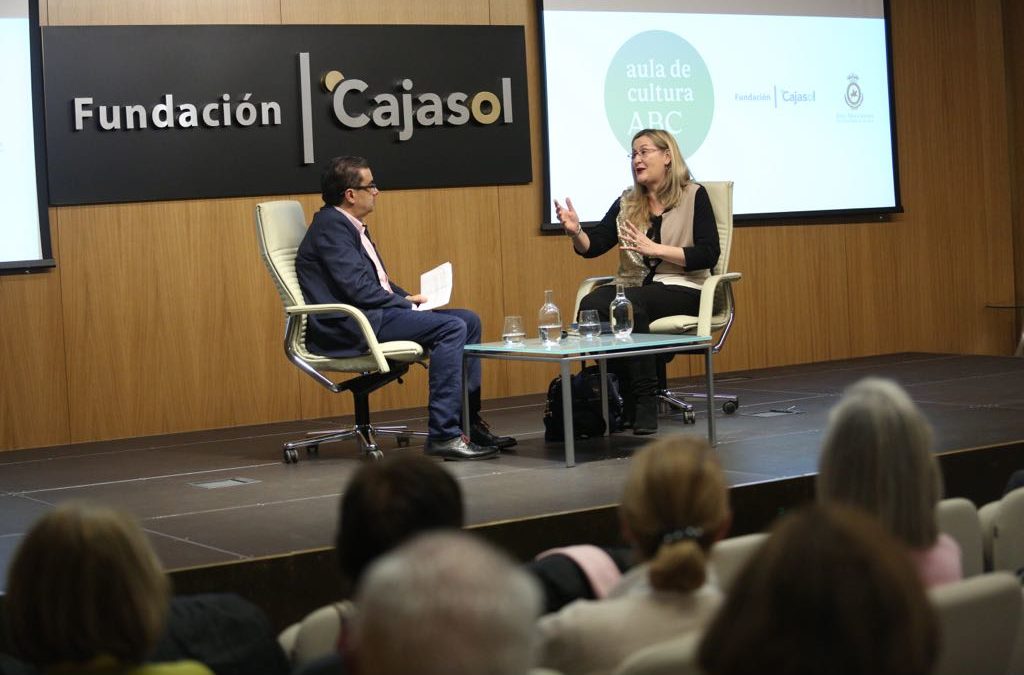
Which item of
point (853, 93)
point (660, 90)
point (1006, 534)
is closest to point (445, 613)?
point (1006, 534)

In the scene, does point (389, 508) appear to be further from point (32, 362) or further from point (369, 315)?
point (32, 362)

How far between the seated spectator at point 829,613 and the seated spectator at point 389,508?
678 mm

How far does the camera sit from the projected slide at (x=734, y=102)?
7.06 meters

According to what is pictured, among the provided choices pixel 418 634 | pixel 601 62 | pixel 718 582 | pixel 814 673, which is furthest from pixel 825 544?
pixel 601 62

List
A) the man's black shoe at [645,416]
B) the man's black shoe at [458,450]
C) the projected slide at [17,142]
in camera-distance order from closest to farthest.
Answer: the man's black shoe at [458,450] < the man's black shoe at [645,416] < the projected slide at [17,142]

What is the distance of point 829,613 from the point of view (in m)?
1.01

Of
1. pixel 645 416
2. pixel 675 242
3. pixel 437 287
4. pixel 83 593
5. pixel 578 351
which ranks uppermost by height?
pixel 675 242

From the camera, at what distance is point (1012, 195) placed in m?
8.61

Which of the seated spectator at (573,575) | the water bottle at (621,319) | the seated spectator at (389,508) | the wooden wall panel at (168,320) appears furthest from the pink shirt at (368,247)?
the seated spectator at (389,508)

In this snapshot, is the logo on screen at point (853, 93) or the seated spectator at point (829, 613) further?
the logo on screen at point (853, 93)

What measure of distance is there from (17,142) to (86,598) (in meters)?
4.80

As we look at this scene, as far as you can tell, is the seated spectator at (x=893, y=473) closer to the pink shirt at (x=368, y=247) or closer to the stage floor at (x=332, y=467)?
the stage floor at (x=332, y=467)

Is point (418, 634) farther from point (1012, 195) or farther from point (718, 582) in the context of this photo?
point (1012, 195)

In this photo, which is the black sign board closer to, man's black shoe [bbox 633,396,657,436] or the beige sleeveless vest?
the beige sleeveless vest
